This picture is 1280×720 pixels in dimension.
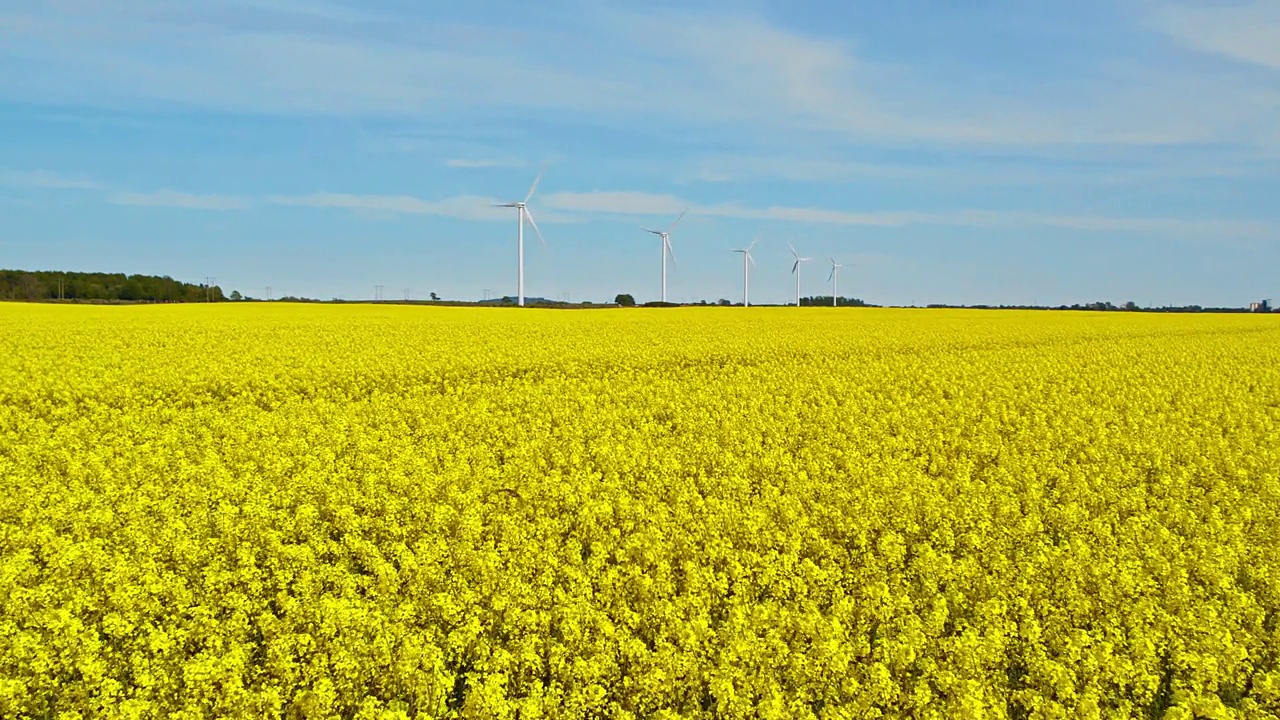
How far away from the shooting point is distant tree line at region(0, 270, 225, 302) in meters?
105

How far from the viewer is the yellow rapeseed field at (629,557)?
5.21 m

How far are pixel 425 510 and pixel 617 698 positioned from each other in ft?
12.2

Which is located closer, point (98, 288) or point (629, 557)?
point (629, 557)

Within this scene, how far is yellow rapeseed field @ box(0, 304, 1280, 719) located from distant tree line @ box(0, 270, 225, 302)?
107 metres

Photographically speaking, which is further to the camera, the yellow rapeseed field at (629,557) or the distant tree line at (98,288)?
the distant tree line at (98,288)

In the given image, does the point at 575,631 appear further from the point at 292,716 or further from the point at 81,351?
the point at 81,351

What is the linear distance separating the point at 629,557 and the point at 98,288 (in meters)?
131

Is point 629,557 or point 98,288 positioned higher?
point 98,288

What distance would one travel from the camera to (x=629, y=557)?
A: 7.10m

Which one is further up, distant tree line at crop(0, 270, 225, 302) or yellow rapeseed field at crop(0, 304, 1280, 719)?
distant tree line at crop(0, 270, 225, 302)

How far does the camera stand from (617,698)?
525cm

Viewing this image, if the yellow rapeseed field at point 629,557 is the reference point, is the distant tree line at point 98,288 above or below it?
above

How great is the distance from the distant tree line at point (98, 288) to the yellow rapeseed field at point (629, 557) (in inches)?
4194

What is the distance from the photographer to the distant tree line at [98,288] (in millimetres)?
105125
